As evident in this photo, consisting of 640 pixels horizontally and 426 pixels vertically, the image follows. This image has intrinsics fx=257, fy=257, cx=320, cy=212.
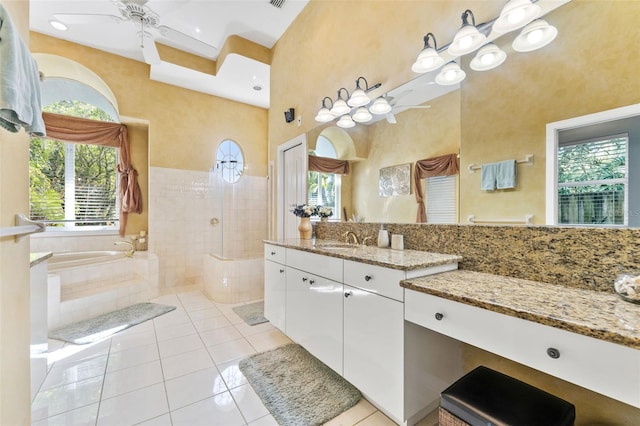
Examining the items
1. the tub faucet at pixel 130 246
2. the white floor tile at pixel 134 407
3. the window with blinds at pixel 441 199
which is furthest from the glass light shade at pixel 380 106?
the tub faucet at pixel 130 246

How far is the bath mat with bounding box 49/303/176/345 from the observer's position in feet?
7.48

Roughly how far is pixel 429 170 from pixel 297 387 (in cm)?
165

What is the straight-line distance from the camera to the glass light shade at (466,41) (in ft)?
4.52

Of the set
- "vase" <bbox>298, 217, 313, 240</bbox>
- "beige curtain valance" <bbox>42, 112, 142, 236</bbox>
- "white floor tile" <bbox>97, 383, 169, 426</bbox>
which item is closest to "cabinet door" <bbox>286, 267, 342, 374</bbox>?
"vase" <bbox>298, 217, 313, 240</bbox>

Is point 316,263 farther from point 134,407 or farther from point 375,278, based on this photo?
point 134,407

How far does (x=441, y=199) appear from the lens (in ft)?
5.35

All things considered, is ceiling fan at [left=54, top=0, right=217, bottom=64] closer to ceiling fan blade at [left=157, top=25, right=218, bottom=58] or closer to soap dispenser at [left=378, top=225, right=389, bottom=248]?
ceiling fan blade at [left=157, top=25, right=218, bottom=58]

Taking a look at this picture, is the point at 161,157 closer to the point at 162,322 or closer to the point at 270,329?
the point at 162,322

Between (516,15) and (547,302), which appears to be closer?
(547,302)

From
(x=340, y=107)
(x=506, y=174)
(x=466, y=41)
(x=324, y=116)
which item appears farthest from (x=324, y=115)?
(x=506, y=174)

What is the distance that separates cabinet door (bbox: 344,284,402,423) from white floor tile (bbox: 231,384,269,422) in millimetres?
528

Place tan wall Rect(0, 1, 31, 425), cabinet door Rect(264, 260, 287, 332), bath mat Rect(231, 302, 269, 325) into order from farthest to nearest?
bath mat Rect(231, 302, 269, 325)
cabinet door Rect(264, 260, 287, 332)
tan wall Rect(0, 1, 31, 425)

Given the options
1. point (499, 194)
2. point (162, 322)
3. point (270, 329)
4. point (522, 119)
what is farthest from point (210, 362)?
point (522, 119)

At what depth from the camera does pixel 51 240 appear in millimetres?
3469
